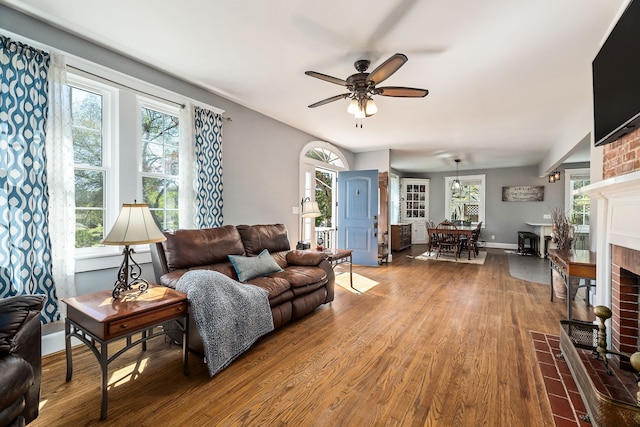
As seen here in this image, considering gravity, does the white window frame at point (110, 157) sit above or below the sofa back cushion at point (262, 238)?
above

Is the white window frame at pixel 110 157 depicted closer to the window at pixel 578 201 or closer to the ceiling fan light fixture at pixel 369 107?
the ceiling fan light fixture at pixel 369 107

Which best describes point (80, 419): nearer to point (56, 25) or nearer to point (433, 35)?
point (56, 25)

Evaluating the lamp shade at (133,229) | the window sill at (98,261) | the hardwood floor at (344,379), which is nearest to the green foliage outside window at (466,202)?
the hardwood floor at (344,379)

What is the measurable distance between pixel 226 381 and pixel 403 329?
5.77ft

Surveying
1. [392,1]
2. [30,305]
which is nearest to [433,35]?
[392,1]

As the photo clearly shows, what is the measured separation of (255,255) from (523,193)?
8.86m

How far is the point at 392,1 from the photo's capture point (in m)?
1.94

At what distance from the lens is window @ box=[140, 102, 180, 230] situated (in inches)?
119

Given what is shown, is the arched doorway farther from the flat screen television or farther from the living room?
the flat screen television

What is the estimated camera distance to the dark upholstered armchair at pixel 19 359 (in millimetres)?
1238

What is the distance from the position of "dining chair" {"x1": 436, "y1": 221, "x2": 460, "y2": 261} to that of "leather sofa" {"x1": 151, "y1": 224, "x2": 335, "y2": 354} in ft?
14.8

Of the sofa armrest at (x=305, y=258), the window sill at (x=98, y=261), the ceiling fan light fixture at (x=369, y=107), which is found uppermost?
the ceiling fan light fixture at (x=369, y=107)

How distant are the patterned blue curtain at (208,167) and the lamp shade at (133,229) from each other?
1246 mm

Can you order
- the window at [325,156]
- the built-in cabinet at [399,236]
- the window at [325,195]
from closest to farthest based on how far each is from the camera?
the window at [325,156], the window at [325,195], the built-in cabinet at [399,236]
